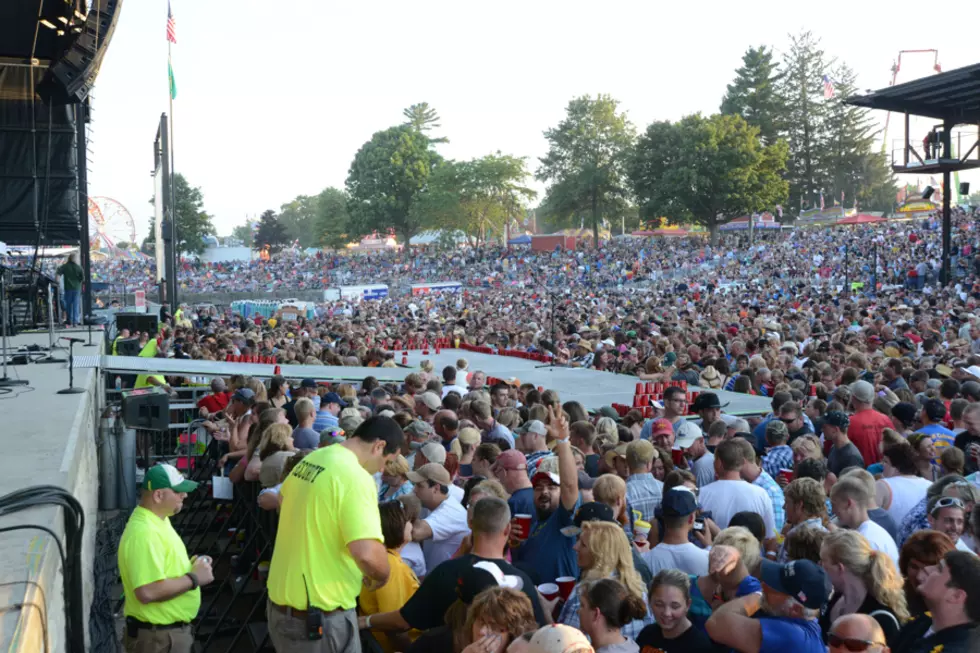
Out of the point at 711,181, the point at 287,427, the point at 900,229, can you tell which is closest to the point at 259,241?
the point at 711,181

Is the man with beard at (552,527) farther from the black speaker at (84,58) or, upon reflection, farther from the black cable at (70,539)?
the black speaker at (84,58)

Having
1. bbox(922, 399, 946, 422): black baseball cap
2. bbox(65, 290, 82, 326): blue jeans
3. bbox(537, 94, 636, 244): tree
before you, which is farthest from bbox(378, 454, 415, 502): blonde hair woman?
bbox(537, 94, 636, 244): tree

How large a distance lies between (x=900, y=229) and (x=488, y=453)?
144 ft

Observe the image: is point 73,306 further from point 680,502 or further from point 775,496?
point 680,502

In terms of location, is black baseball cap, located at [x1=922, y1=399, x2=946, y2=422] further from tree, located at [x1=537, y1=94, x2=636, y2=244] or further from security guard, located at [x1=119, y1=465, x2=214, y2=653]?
tree, located at [x1=537, y1=94, x2=636, y2=244]

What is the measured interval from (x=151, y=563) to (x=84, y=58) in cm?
1207

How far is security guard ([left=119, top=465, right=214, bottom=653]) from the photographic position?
167 inches

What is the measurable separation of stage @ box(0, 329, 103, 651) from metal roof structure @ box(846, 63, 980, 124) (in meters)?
23.0

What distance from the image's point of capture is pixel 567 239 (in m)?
83.0

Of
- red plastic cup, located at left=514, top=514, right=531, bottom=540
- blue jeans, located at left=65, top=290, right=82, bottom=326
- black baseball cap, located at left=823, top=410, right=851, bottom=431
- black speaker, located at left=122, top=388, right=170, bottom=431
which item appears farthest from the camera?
blue jeans, located at left=65, top=290, right=82, bottom=326

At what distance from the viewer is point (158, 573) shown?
4254mm

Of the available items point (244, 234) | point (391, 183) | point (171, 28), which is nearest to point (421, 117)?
point (391, 183)

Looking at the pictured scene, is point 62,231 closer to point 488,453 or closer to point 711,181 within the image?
point 488,453

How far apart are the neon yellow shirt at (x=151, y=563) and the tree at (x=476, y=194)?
69.4 m
